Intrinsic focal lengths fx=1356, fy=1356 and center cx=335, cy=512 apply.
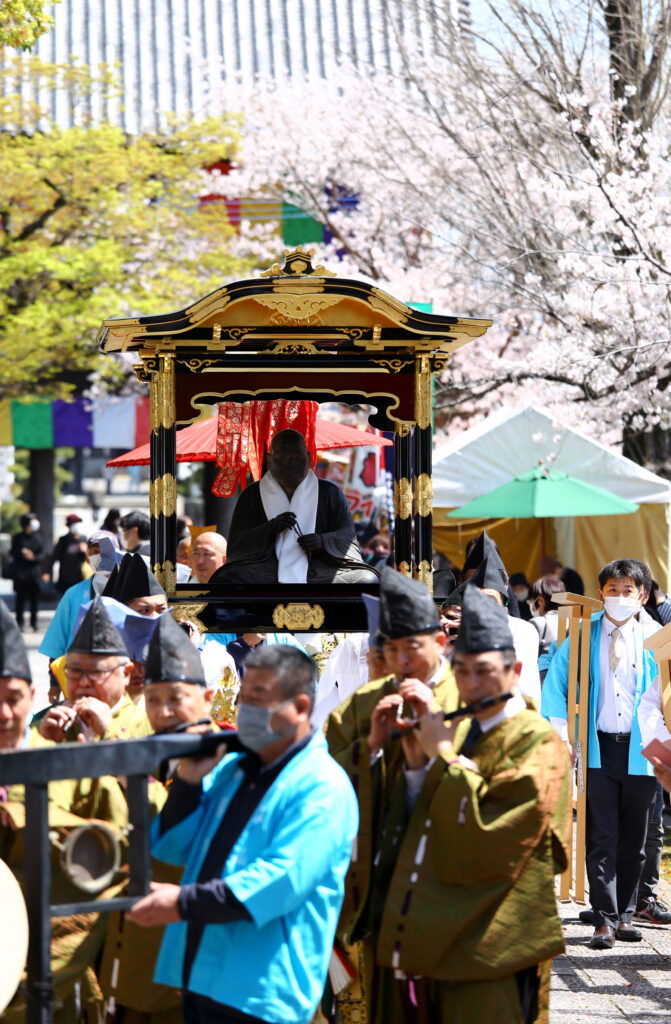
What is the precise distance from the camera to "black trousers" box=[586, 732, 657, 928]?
21.8 feet

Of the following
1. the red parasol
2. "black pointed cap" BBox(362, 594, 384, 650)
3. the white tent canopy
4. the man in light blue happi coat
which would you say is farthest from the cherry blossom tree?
the man in light blue happi coat

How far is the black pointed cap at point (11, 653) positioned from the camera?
3.73 meters

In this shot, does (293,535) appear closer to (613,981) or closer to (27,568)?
(613,981)

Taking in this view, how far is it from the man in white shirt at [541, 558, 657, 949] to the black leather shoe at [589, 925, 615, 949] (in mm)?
192

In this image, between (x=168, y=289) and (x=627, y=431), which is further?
(x=168, y=289)

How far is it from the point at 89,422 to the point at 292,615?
18262 millimetres

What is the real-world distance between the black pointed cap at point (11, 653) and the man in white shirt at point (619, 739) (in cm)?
360

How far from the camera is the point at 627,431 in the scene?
13633mm

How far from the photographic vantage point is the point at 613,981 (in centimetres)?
593

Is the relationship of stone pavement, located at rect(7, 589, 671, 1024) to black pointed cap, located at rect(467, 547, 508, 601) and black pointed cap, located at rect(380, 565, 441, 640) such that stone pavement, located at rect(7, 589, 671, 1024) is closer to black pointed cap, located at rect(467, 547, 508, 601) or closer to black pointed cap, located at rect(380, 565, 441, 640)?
black pointed cap, located at rect(467, 547, 508, 601)

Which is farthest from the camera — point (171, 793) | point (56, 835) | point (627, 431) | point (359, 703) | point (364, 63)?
point (364, 63)

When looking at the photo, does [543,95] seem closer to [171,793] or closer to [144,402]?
[171,793]

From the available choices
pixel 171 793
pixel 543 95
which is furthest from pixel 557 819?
pixel 543 95

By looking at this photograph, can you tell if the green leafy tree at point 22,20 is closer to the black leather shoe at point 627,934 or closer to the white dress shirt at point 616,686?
the white dress shirt at point 616,686
